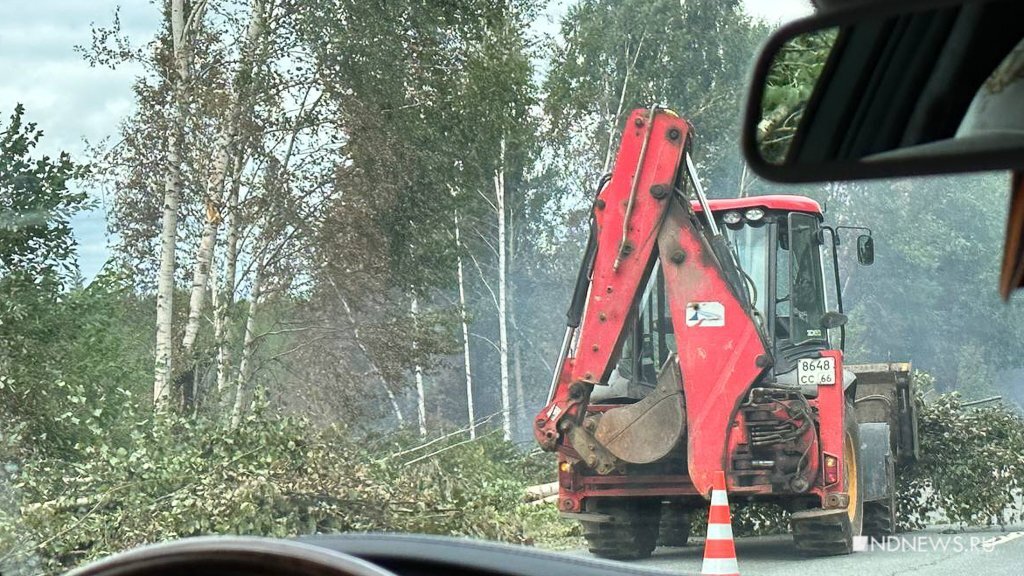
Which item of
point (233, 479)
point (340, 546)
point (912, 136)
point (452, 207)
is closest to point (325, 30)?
point (452, 207)

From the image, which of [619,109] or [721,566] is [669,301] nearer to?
[721,566]

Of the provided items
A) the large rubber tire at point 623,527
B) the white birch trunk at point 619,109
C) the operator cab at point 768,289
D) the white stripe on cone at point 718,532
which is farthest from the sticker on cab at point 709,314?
the white birch trunk at point 619,109

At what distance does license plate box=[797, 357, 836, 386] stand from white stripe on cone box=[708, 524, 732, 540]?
317 centimetres

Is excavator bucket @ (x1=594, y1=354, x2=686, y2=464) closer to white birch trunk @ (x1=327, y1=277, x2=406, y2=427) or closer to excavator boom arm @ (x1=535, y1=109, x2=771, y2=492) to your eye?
excavator boom arm @ (x1=535, y1=109, x2=771, y2=492)

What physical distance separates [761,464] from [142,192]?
8037mm

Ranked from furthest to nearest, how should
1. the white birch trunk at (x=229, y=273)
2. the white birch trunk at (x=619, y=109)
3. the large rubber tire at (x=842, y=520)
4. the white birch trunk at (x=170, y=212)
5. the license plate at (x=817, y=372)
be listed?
the white birch trunk at (x=619, y=109)
the white birch trunk at (x=229, y=273)
the white birch trunk at (x=170, y=212)
the large rubber tire at (x=842, y=520)
the license plate at (x=817, y=372)

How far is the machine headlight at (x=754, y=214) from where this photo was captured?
10625 mm

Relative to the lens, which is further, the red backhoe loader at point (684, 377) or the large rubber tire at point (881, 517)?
the large rubber tire at point (881, 517)

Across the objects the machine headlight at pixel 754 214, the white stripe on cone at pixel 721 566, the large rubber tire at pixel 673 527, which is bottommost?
the large rubber tire at pixel 673 527

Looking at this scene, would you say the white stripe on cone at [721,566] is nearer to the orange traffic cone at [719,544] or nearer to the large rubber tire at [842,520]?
the orange traffic cone at [719,544]

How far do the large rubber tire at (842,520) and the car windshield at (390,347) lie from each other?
32 millimetres

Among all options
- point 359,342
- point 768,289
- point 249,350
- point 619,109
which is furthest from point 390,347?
point 619,109

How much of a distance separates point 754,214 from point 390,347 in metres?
5.14

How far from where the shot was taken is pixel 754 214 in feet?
34.9
